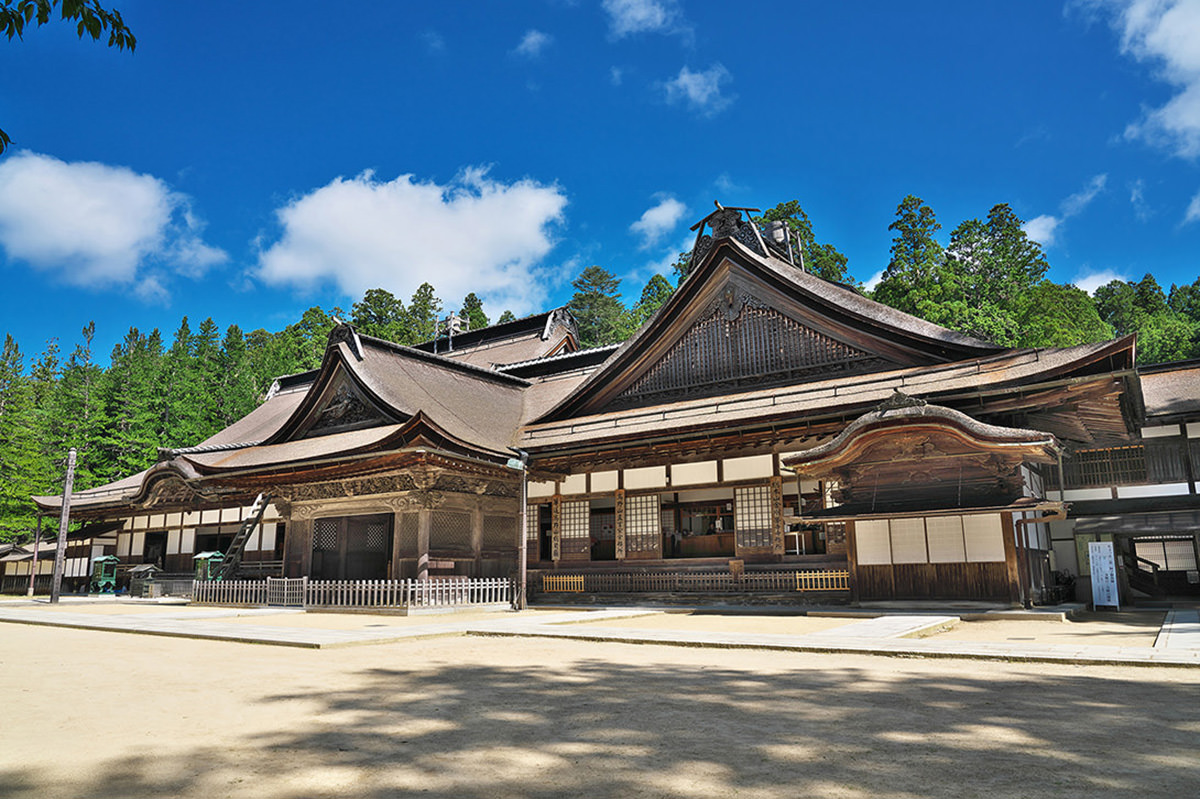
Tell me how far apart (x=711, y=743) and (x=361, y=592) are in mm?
15898

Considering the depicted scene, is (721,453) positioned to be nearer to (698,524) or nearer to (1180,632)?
(698,524)

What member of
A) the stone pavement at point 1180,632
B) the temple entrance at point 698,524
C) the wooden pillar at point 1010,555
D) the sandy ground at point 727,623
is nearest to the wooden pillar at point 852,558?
the sandy ground at point 727,623

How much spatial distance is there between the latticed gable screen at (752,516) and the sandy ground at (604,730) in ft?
33.3

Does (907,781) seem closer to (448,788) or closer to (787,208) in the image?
(448,788)

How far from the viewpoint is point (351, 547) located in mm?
25656

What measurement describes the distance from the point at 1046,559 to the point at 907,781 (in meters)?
17.4

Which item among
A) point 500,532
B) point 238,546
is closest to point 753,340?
point 500,532

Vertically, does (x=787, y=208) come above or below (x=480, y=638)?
above

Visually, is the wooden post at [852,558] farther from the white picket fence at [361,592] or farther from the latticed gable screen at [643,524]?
the white picket fence at [361,592]

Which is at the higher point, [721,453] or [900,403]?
[900,403]

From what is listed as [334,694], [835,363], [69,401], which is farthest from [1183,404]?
[69,401]

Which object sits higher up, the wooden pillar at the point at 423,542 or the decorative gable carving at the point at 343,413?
the decorative gable carving at the point at 343,413

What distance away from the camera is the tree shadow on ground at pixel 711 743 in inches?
149

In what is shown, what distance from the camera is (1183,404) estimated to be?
19.2 metres
